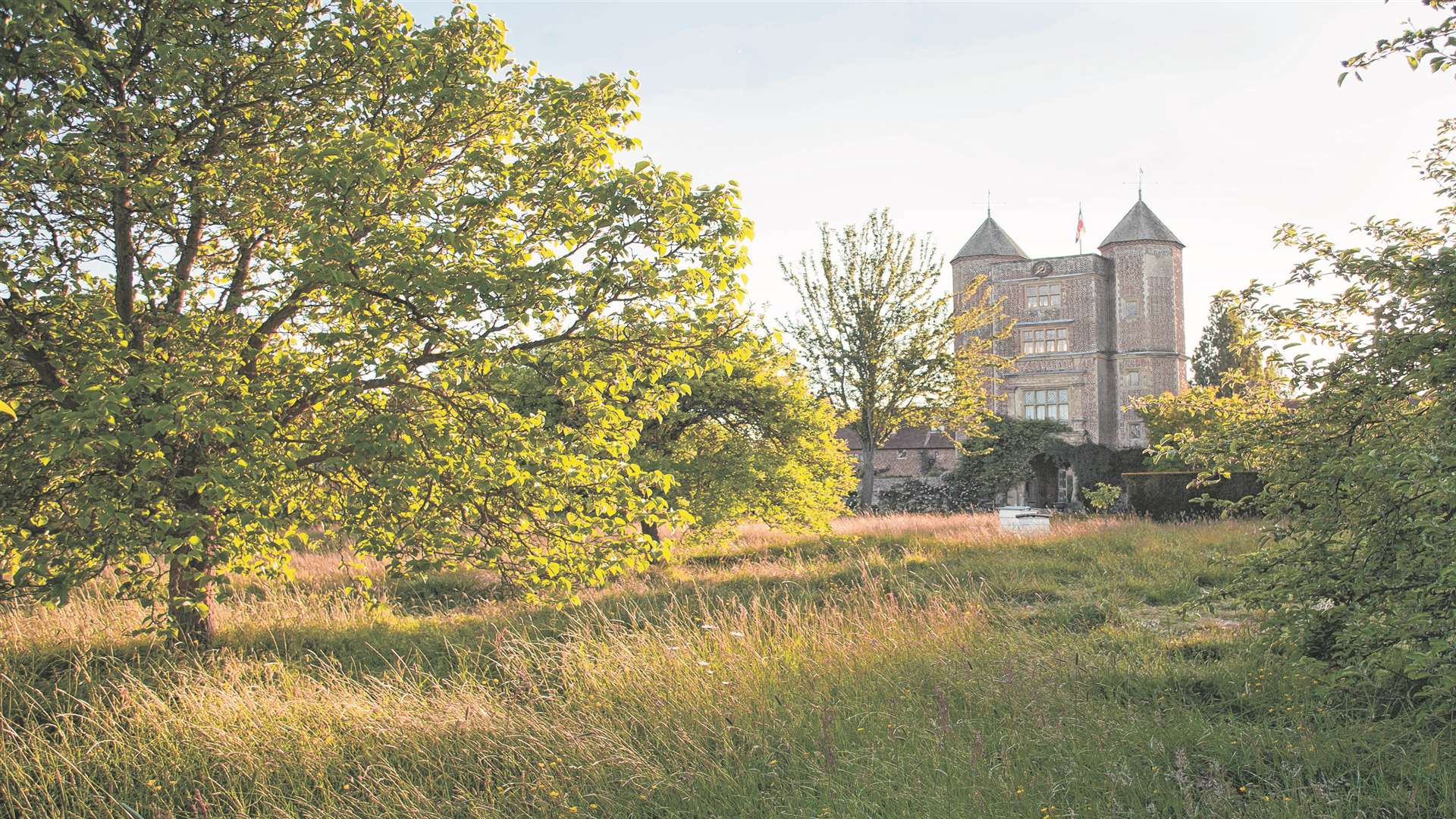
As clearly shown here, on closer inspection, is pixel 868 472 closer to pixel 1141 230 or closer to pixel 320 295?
pixel 320 295

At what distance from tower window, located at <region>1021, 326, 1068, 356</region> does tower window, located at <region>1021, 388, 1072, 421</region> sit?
5.94 feet

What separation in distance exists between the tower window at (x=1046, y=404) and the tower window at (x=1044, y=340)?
5.94 ft

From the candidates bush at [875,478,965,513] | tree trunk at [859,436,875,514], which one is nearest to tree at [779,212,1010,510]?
tree trunk at [859,436,875,514]

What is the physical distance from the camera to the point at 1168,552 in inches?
518

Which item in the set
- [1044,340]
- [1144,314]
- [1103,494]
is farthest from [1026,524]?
[1144,314]

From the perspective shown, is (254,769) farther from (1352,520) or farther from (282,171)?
(1352,520)

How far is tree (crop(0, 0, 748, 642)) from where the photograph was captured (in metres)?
5.62

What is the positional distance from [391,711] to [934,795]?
340 cm

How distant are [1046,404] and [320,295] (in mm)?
→ 35728

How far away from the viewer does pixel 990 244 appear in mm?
39906

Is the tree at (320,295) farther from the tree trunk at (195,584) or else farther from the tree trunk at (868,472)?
the tree trunk at (868,472)

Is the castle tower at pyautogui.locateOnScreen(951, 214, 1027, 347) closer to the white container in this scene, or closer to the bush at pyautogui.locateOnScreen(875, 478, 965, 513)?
the bush at pyautogui.locateOnScreen(875, 478, 965, 513)

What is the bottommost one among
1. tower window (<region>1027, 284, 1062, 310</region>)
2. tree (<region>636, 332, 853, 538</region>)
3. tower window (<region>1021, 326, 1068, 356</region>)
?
tree (<region>636, 332, 853, 538</region>)

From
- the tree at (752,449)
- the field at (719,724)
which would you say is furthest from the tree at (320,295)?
the tree at (752,449)
